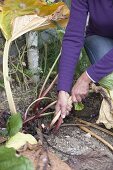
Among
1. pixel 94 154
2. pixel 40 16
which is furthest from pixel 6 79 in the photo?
pixel 94 154

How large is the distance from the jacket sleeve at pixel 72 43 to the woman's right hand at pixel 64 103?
3cm

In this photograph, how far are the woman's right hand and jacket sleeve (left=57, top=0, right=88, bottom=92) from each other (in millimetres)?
28

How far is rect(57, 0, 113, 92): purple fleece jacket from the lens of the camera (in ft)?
6.58

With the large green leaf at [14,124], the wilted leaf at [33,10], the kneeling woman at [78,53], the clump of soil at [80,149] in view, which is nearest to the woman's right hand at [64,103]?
the kneeling woman at [78,53]

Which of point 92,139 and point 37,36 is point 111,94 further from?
point 37,36

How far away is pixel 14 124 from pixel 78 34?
0.54 m

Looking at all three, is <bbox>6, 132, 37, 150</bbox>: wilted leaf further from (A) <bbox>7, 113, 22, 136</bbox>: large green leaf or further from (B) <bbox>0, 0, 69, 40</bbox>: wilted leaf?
(B) <bbox>0, 0, 69, 40</bbox>: wilted leaf

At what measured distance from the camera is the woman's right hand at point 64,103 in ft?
6.61

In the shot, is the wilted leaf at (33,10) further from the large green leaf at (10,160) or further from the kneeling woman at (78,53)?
the large green leaf at (10,160)

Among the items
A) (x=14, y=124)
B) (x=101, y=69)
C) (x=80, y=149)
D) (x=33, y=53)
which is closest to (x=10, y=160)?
(x=14, y=124)

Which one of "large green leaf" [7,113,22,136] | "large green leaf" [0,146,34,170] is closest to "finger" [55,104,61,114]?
"large green leaf" [7,113,22,136]

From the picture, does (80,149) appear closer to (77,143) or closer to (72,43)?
(77,143)

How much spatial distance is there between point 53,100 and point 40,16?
0.43 meters

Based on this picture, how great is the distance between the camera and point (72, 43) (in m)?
2.11
